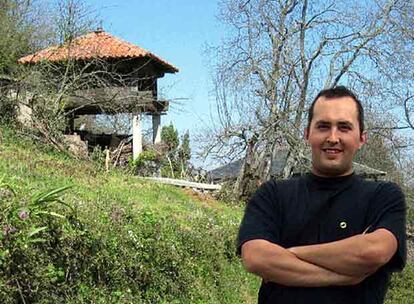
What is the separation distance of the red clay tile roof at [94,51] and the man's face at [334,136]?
16298 mm

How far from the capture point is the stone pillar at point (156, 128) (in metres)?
23.7

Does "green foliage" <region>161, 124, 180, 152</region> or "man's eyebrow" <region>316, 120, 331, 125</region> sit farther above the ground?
"green foliage" <region>161, 124, 180, 152</region>

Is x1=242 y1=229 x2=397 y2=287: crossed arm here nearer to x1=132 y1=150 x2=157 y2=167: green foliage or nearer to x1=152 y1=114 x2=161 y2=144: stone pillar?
x1=132 y1=150 x2=157 y2=167: green foliage

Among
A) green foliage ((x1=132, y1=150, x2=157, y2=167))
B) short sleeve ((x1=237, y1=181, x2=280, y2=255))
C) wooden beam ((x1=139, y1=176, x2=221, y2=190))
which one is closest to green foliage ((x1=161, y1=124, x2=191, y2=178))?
green foliage ((x1=132, y1=150, x2=157, y2=167))

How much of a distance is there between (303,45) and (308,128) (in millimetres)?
19426

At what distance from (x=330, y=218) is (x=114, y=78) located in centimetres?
1778

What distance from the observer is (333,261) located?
2047 millimetres

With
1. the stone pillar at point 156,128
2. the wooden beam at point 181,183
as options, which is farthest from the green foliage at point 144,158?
the stone pillar at point 156,128

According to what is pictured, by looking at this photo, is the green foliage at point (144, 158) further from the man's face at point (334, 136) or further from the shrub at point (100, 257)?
the man's face at point (334, 136)

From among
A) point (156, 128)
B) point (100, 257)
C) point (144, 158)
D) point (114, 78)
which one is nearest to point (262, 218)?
point (100, 257)

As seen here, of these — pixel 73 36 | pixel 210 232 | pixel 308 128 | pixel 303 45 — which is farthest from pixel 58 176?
pixel 303 45

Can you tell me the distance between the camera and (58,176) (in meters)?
10.9

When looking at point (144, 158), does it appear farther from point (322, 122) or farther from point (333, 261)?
point (333, 261)

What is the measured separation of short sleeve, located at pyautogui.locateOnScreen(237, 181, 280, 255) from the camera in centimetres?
221
